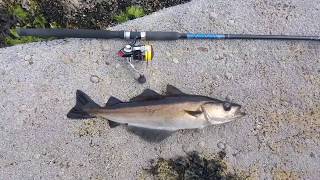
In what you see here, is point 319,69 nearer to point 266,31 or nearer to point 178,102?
point 266,31

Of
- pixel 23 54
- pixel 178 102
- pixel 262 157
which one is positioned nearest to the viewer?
pixel 178 102

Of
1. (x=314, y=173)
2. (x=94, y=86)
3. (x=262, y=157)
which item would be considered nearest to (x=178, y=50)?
(x=94, y=86)

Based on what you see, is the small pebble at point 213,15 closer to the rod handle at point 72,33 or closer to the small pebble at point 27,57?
the rod handle at point 72,33

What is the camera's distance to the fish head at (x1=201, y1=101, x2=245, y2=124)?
16.1 ft

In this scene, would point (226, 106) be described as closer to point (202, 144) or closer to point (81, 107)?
point (202, 144)

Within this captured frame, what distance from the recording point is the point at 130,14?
5.92 meters

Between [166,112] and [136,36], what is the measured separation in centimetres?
109

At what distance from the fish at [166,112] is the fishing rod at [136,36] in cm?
53

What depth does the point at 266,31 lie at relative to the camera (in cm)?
588

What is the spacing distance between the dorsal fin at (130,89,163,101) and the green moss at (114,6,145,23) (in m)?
1.20

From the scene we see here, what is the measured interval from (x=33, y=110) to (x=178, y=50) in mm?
1921

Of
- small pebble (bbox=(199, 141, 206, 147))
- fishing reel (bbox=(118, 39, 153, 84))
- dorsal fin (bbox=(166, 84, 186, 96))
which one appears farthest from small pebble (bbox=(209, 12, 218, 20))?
small pebble (bbox=(199, 141, 206, 147))

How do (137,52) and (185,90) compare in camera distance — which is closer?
(137,52)

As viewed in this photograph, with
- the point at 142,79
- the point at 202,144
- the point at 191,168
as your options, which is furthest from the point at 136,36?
the point at 191,168
